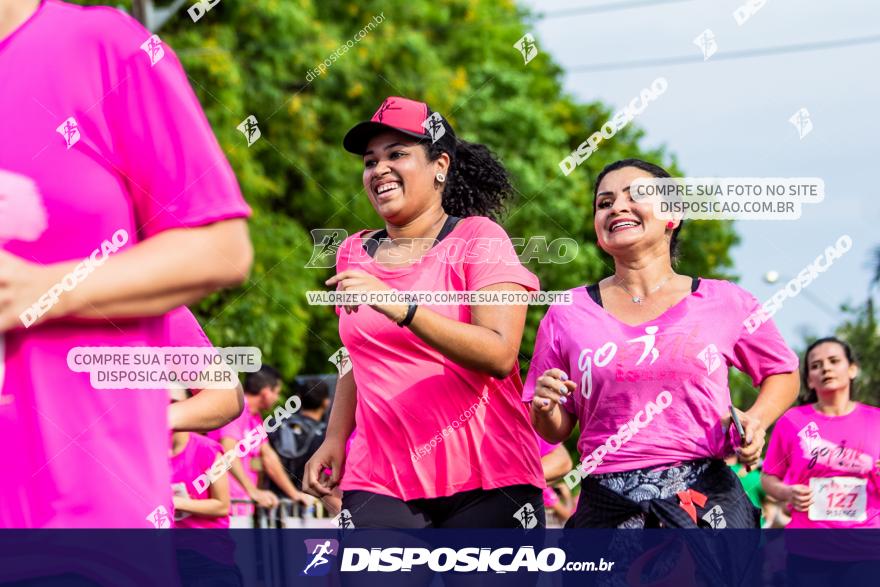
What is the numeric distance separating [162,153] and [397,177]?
1977mm

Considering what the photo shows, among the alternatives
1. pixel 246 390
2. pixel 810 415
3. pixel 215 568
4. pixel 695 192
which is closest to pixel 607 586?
pixel 695 192

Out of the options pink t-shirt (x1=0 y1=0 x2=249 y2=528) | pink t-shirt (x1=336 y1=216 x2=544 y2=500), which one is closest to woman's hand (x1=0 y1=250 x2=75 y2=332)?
pink t-shirt (x1=0 y1=0 x2=249 y2=528)

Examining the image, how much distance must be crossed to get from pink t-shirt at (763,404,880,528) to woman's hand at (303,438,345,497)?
8.86 ft

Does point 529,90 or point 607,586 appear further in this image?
point 529,90

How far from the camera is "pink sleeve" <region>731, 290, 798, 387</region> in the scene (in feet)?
14.3

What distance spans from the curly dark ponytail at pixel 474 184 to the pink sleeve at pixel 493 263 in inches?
19.7

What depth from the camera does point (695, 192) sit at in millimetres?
4496

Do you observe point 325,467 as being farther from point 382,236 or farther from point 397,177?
point 397,177

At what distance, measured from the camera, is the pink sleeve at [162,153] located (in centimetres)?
221

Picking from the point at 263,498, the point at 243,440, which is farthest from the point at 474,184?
the point at 263,498

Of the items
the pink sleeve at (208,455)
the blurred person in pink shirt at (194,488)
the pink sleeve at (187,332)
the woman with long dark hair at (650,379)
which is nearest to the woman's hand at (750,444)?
the woman with long dark hair at (650,379)

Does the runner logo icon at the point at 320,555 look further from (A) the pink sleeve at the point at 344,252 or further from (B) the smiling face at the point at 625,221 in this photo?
(B) the smiling face at the point at 625,221

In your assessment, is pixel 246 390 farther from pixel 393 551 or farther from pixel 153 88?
pixel 153 88

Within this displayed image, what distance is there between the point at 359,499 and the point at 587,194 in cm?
1640
